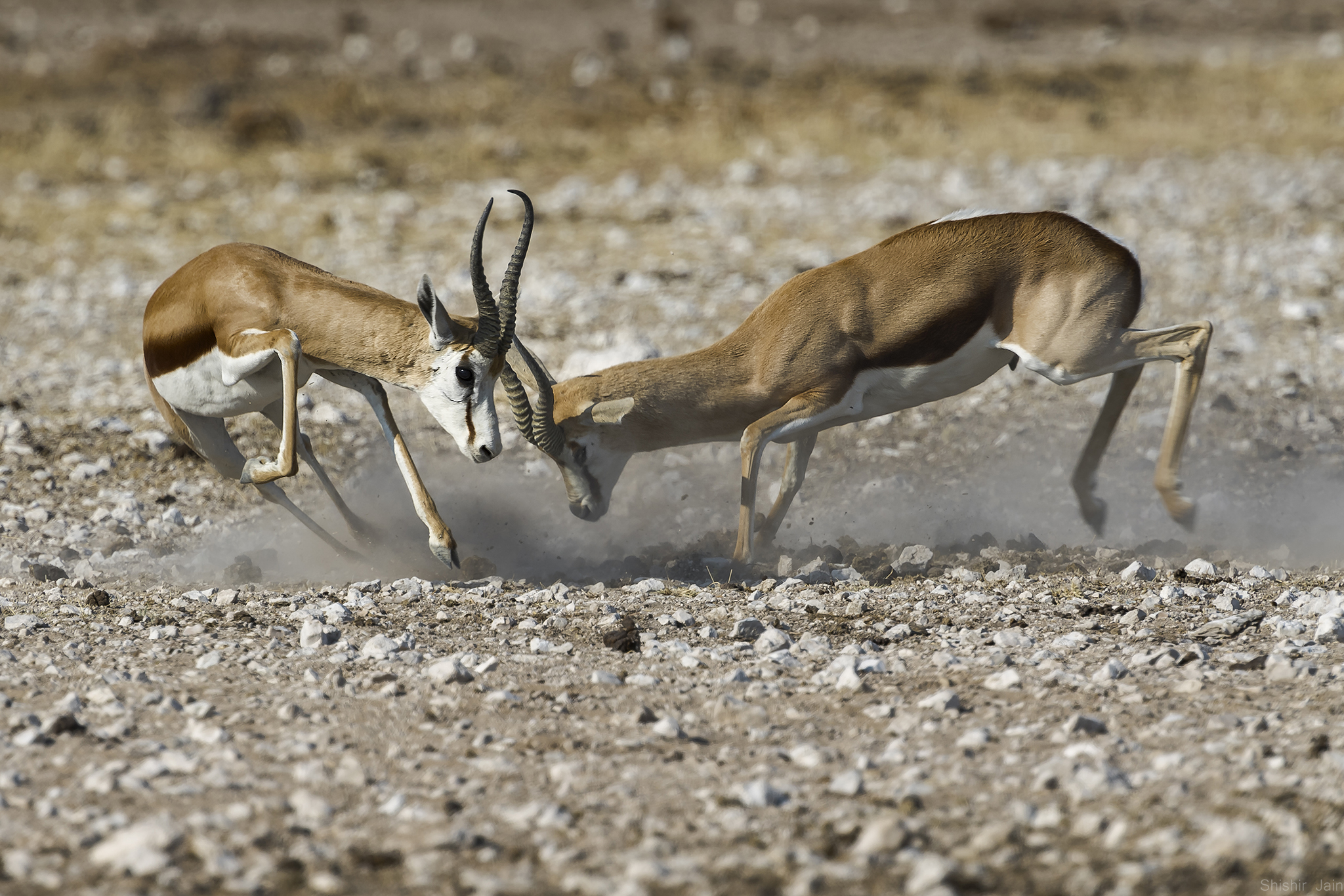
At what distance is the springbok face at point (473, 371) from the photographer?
668cm

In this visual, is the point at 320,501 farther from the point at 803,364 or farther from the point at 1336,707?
the point at 1336,707

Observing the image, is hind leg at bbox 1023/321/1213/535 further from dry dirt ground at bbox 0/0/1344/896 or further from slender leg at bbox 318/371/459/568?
slender leg at bbox 318/371/459/568

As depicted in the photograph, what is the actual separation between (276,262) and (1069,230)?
439 centimetres

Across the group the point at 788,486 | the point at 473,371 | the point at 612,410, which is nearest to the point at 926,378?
the point at 788,486

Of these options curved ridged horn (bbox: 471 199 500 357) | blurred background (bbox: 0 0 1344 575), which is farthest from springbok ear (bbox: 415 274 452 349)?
blurred background (bbox: 0 0 1344 575)

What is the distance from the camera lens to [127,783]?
4.17m

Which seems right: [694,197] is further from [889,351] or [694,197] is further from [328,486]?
[328,486]

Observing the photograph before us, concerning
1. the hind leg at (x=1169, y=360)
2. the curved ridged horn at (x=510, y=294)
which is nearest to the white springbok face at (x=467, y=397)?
the curved ridged horn at (x=510, y=294)

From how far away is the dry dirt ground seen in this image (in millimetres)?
3893

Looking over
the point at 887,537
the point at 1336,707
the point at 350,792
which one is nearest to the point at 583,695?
the point at 350,792

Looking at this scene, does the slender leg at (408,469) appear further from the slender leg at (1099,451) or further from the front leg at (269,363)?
the slender leg at (1099,451)

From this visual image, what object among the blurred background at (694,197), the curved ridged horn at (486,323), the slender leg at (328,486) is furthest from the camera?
the blurred background at (694,197)

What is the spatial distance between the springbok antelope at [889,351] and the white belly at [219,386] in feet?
4.05

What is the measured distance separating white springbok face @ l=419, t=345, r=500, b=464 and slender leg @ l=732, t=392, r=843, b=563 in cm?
141
